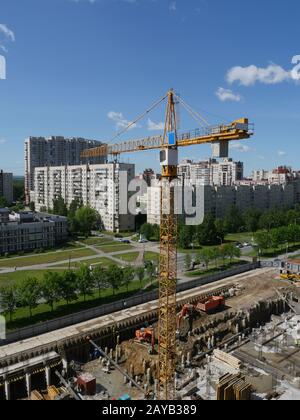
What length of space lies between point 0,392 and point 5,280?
576 inches

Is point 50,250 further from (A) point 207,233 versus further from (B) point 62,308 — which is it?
(A) point 207,233

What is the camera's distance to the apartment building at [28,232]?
4006 cm

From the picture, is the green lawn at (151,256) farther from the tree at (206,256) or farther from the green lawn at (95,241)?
the green lawn at (95,241)

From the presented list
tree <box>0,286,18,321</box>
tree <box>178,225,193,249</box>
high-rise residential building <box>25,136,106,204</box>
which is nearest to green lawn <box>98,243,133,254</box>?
tree <box>178,225,193,249</box>

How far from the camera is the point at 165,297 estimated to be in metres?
17.6

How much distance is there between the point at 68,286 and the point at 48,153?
2767 inches

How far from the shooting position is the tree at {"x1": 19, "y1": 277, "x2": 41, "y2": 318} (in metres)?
21.0

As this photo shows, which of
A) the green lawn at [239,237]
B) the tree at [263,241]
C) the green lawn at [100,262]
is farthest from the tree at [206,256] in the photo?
the green lawn at [239,237]

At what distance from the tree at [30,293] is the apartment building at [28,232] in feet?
65.4

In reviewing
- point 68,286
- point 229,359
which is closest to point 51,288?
point 68,286

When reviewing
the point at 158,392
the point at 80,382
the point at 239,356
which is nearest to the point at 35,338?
the point at 80,382

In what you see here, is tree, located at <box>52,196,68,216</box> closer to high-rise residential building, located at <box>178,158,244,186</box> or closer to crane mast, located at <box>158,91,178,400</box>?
high-rise residential building, located at <box>178,158,244,186</box>

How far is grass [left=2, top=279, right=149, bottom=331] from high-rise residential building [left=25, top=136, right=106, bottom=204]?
60.4 meters

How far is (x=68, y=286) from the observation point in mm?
22688
